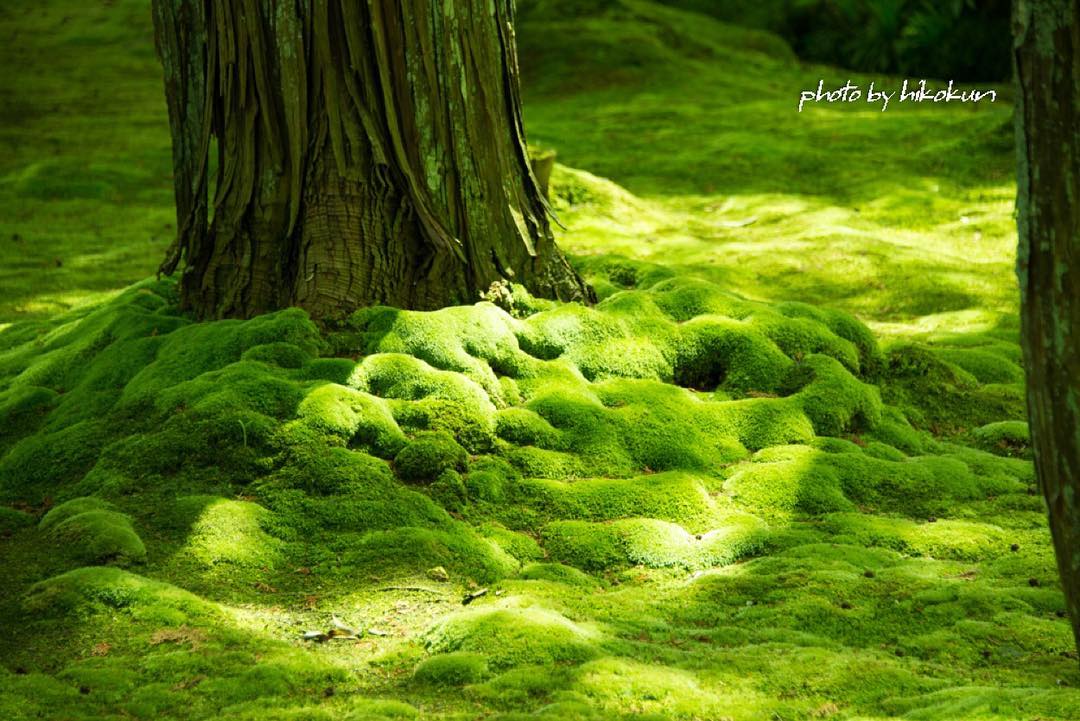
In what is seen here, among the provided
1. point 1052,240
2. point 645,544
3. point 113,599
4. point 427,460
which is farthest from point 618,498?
point 1052,240

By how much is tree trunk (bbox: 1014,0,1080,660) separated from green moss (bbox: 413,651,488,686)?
2.02m

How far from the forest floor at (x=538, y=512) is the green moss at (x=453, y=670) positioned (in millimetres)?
11

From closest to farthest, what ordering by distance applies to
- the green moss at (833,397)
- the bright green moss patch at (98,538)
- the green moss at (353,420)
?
the bright green moss patch at (98,538) → the green moss at (353,420) → the green moss at (833,397)

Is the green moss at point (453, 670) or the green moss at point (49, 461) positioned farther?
the green moss at point (49, 461)

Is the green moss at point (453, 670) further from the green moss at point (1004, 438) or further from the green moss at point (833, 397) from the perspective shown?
the green moss at point (1004, 438)

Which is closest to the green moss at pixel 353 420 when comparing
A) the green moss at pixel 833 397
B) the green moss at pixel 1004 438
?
the green moss at pixel 833 397

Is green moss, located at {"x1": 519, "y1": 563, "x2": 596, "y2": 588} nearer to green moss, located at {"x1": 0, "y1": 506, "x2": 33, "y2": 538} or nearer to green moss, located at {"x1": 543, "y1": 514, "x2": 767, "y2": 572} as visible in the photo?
green moss, located at {"x1": 543, "y1": 514, "x2": 767, "y2": 572}

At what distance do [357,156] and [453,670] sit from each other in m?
3.44

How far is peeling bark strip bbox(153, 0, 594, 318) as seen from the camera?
633 centimetres

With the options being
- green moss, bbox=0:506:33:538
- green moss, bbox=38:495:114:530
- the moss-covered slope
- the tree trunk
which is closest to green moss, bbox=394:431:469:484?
the moss-covered slope

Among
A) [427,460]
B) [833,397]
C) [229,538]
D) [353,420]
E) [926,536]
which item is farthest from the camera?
[833,397]

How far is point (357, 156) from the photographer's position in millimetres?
6414

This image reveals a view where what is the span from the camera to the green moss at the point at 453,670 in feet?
12.9

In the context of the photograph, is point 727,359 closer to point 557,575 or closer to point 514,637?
point 557,575
